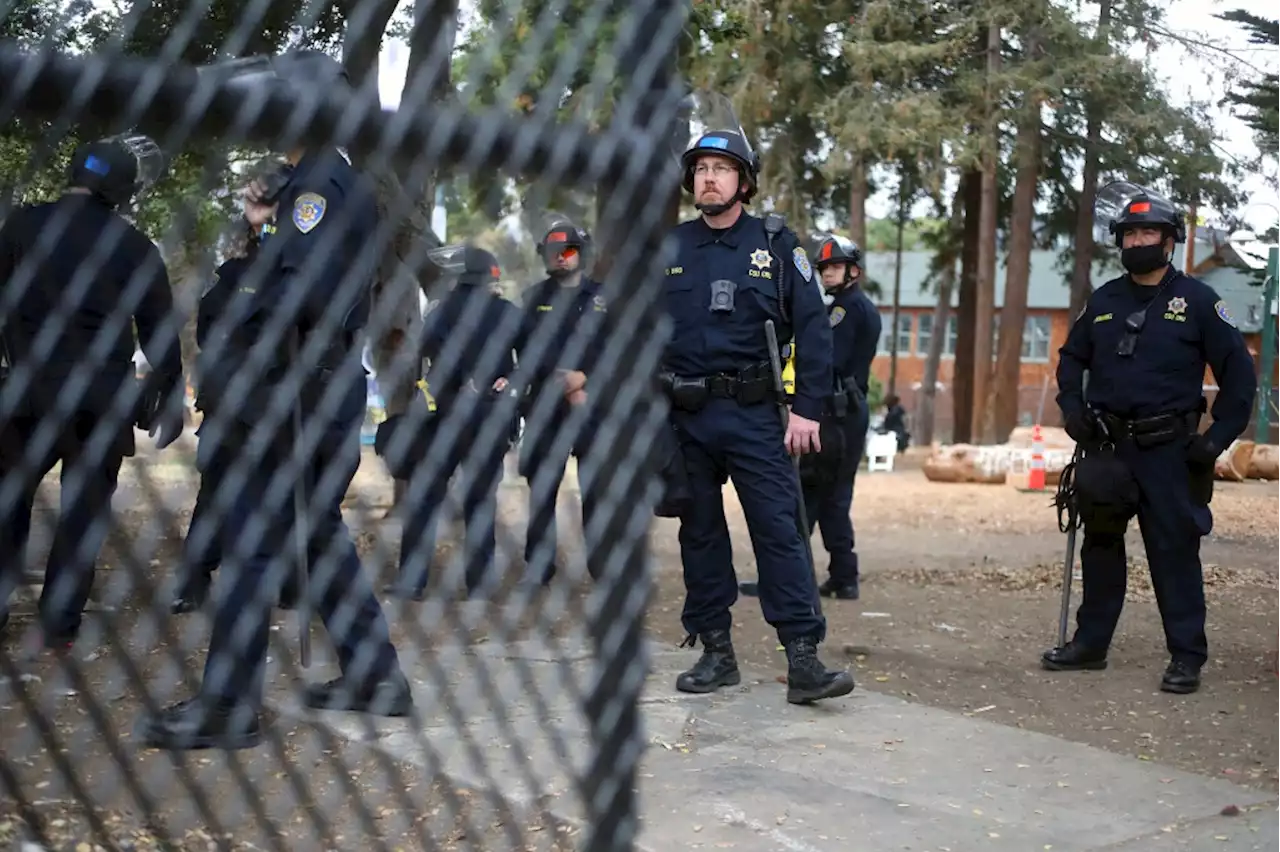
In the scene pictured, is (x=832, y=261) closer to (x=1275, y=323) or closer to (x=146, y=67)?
(x=146, y=67)

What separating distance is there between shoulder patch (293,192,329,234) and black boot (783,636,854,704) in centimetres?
325

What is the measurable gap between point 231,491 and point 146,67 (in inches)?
28.5

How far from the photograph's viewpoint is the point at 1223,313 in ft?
19.3

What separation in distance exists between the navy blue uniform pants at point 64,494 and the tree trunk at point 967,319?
2416 cm

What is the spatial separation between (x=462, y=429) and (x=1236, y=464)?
1601 centimetres

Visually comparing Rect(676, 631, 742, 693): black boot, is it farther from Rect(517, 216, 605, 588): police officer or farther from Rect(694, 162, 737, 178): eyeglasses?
Rect(517, 216, 605, 588): police officer

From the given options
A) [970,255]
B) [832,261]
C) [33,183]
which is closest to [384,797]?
[33,183]

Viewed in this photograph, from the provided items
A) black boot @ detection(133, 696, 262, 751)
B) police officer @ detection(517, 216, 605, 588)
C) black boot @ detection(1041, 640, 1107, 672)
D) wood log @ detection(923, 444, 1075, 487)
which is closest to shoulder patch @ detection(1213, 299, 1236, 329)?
black boot @ detection(1041, 640, 1107, 672)

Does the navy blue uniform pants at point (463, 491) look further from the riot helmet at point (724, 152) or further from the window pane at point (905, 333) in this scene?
the window pane at point (905, 333)

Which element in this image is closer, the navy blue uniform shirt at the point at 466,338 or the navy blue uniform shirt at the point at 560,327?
the navy blue uniform shirt at the point at 466,338

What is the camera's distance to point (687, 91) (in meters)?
2.69

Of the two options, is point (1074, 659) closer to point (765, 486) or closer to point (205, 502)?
point (765, 486)

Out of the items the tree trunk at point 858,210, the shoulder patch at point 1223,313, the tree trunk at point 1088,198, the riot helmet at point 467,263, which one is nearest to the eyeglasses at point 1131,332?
the shoulder patch at point 1223,313

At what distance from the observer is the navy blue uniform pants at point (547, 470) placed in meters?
2.68
